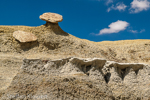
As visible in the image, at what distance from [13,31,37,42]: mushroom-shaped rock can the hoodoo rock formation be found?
1954cm

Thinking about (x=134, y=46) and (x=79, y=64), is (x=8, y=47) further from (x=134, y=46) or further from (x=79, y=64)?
(x=134, y=46)

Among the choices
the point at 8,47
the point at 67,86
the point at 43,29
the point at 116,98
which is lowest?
the point at 116,98

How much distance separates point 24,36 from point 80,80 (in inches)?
830

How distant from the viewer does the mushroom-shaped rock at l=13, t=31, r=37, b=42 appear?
2637 centimetres

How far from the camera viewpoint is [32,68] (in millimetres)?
6887

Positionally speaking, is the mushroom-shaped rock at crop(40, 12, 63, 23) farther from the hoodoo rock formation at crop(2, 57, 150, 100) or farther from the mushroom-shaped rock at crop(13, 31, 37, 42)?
the hoodoo rock formation at crop(2, 57, 150, 100)

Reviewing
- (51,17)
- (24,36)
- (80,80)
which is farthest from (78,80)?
(51,17)

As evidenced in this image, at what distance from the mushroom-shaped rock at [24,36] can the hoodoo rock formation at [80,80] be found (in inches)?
769

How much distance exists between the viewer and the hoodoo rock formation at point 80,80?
621 centimetres

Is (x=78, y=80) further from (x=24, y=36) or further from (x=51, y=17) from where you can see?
(x=51, y=17)

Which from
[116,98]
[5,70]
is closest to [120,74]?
[116,98]

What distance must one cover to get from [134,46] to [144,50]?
2.11 meters

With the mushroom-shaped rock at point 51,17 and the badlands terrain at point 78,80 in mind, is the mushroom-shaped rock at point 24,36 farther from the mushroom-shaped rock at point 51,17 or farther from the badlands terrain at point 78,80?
the badlands terrain at point 78,80

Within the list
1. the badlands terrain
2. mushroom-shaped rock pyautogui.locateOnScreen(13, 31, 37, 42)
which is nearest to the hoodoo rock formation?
the badlands terrain
